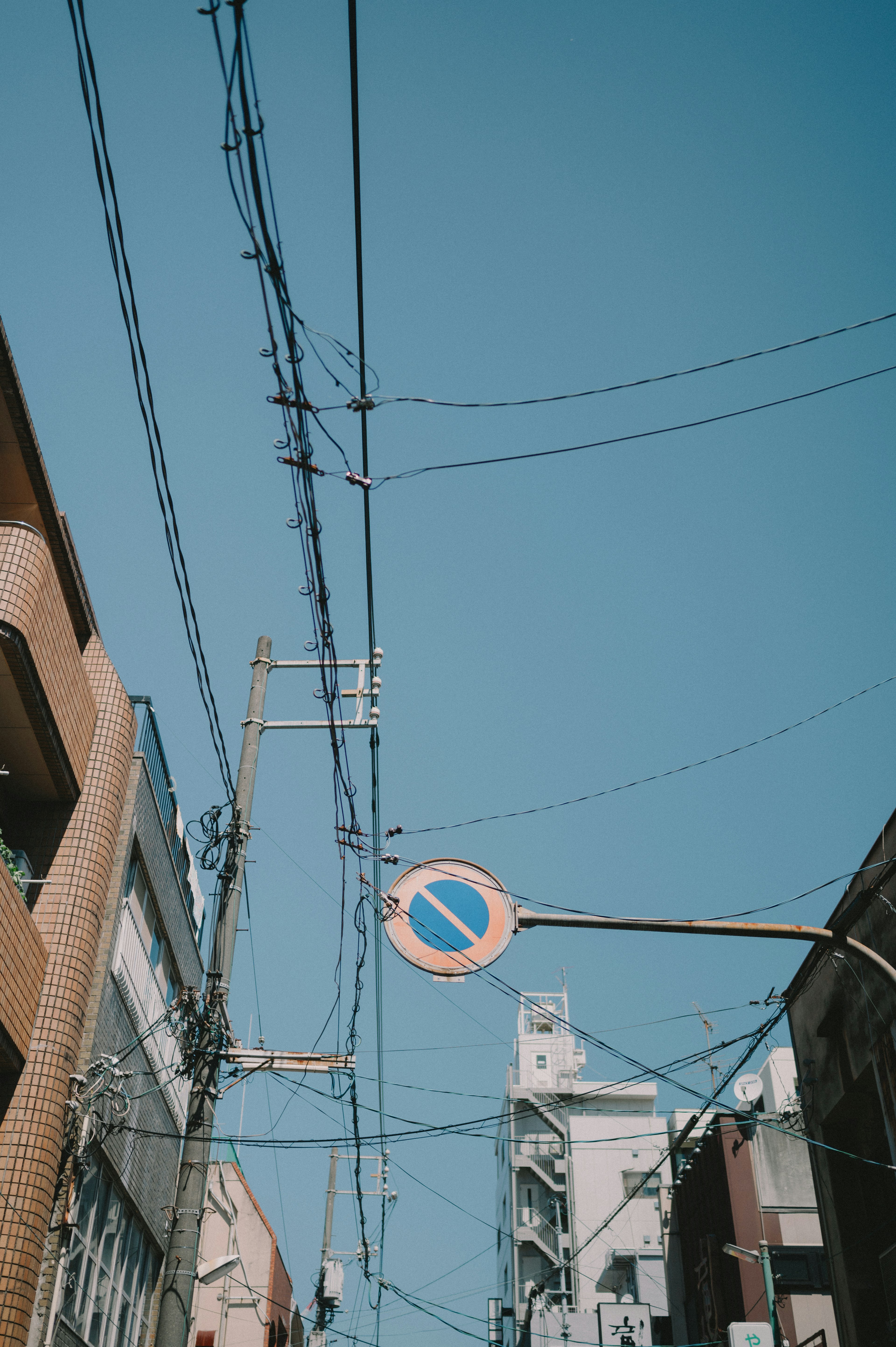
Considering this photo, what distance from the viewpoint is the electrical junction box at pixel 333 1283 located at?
32.3 m

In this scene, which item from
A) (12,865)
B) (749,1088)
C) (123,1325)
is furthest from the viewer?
(749,1088)

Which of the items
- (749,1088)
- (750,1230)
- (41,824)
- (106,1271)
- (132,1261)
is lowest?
(106,1271)

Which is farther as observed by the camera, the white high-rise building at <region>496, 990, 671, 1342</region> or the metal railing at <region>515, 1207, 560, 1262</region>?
the metal railing at <region>515, 1207, 560, 1262</region>

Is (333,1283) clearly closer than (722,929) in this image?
No

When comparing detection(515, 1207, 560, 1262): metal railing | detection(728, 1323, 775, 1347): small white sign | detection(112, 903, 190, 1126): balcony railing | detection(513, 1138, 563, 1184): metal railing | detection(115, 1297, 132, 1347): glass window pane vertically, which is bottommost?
detection(115, 1297, 132, 1347): glass window pane

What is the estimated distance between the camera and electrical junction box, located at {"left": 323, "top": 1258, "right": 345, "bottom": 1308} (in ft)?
106

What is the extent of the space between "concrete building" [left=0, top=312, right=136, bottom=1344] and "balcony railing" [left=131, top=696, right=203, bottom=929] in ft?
2.61

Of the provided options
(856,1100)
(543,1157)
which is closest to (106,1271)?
(856,1100)

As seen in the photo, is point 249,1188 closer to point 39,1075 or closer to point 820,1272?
point 820,1272

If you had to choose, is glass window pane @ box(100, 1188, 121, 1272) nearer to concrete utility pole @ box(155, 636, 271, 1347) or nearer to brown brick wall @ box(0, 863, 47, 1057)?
brown brick wall @ box(0, 863, 47, 1057)

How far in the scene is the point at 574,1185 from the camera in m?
63.3

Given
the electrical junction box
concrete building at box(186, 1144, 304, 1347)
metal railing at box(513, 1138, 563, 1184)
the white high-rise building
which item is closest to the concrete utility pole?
concrete building at box(186, 1144, 304, 1347)

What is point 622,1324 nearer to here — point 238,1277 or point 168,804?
point 238,1277

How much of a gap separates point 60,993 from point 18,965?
1073 millimetres
